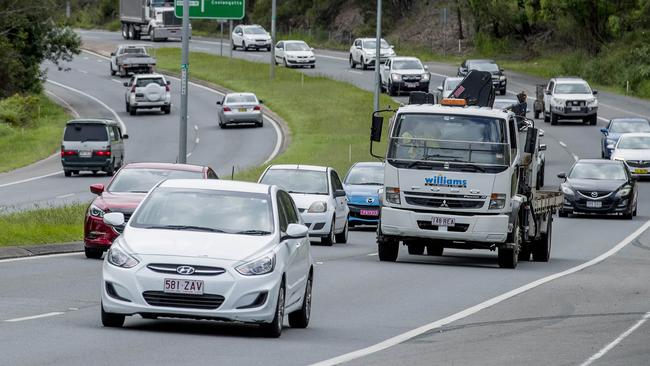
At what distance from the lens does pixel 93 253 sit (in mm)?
23766

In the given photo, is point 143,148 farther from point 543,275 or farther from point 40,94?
point 543,275

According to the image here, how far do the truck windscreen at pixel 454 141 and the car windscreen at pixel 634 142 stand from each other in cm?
2685

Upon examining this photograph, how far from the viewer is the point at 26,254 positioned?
23.6 meters

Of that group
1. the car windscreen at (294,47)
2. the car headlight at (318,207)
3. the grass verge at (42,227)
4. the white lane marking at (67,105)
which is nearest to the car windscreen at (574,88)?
the white lane marking at (67,105)

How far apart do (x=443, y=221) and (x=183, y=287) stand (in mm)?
11477

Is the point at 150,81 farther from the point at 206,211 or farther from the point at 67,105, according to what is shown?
the point at 206,211

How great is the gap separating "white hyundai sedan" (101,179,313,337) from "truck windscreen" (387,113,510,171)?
9657mm

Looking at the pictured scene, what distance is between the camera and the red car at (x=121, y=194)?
23547mm

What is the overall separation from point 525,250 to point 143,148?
118ft

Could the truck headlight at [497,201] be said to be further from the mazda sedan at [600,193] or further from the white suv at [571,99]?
the white suv at [571,99]

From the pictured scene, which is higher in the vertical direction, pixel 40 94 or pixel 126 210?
pixel 126 210

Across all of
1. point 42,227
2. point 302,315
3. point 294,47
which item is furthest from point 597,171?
point 294,47

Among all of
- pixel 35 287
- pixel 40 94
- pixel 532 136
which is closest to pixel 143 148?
pixel 40 94

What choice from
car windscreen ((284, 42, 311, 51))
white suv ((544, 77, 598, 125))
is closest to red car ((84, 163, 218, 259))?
white suv ((544, 77, 598, 125))
